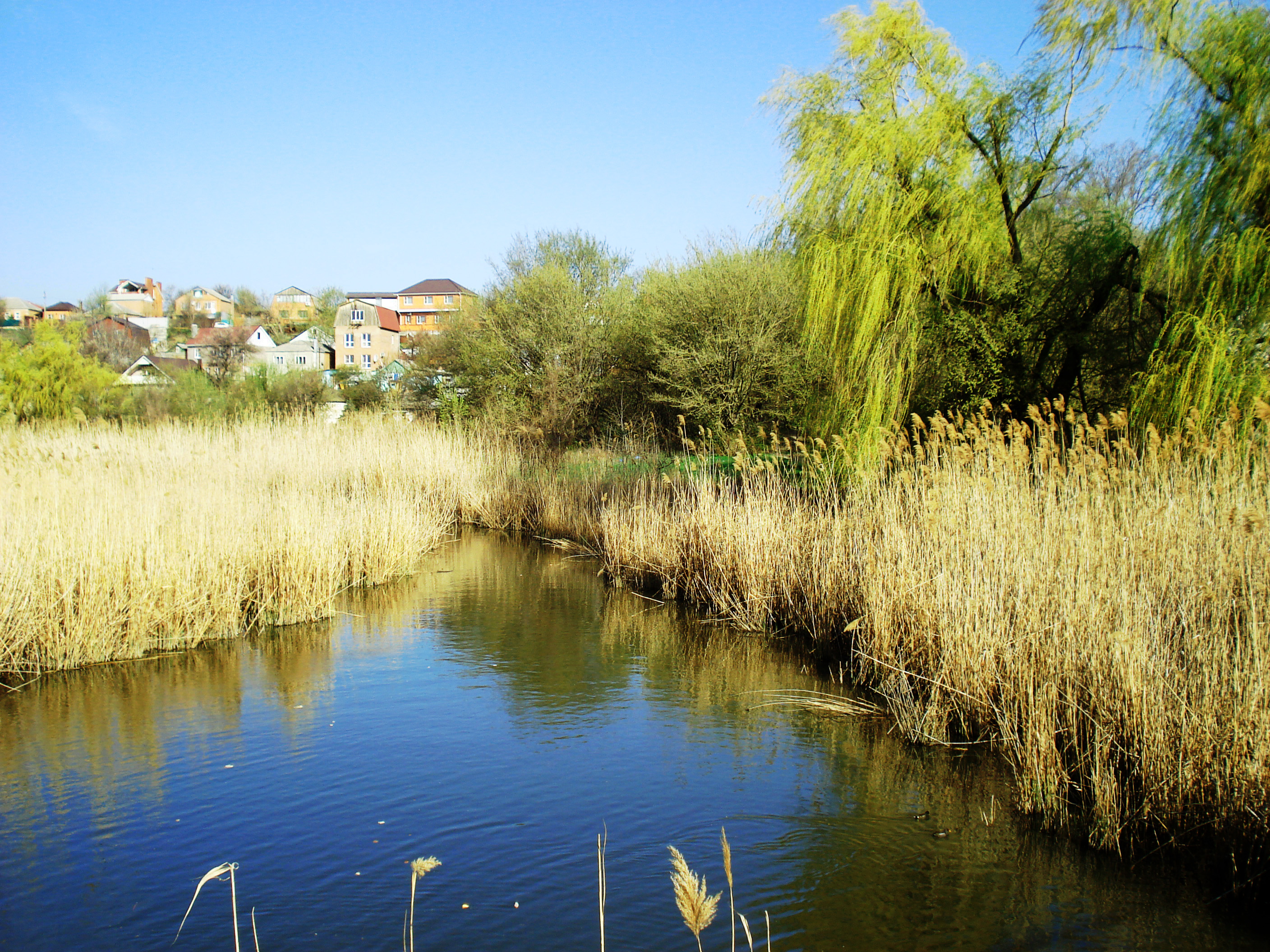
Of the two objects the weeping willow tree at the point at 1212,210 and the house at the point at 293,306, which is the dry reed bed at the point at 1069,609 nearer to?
the weeping willow tree at the point at 1212,210

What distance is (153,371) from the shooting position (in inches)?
1494

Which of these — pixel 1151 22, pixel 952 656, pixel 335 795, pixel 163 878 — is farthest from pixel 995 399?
pixel 163 878

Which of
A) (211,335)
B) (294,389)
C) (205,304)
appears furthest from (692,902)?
(205,304)

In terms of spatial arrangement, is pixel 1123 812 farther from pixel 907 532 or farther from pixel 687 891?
pixel 687 891

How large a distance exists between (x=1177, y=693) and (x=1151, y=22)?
28.2 feet

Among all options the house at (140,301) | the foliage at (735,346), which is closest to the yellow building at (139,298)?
the house at (140,301)

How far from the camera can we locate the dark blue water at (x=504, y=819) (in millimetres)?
3885

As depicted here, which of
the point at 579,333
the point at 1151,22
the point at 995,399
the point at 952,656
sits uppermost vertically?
the point at 1151,22

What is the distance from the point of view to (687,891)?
Answer: 1521 mm

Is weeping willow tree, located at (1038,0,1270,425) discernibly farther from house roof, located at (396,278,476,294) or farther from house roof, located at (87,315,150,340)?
house roof, located at (396,278,476,294)

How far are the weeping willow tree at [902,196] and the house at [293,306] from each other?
8811cm

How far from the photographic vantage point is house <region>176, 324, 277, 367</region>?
210 feet

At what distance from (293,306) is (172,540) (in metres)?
105

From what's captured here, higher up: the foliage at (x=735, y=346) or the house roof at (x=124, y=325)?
the house roof at (x=124, y=325)
